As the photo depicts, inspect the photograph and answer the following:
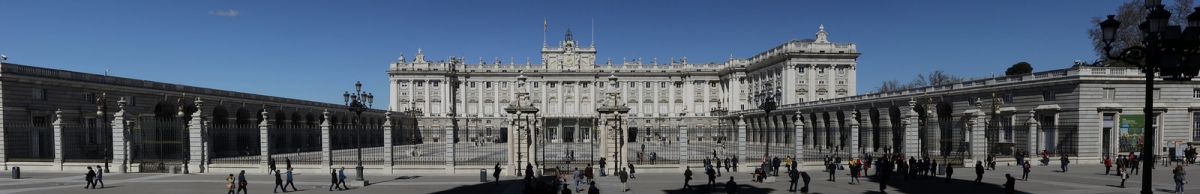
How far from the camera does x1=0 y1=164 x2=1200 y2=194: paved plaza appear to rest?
21.1 metres

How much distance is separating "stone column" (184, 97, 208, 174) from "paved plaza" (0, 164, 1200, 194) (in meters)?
1.11

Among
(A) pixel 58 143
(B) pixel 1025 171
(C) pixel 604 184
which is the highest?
(A) pixel 58 143

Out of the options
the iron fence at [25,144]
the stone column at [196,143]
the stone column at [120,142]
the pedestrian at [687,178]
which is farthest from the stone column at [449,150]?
the iron fence at [25,144]

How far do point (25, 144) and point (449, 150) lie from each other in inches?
855

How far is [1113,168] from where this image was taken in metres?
29.0

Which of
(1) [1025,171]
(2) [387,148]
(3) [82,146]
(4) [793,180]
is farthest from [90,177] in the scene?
(1) [1025,171]

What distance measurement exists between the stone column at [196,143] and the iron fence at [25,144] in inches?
298

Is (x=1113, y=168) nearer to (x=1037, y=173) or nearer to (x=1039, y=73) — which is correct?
(x=1037, y=173)

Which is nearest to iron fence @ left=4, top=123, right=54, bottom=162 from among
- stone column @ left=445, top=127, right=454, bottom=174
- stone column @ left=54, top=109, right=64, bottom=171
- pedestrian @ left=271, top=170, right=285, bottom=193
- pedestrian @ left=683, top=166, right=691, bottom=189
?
stone column @ left=54, top=109, right=64, bottom=171

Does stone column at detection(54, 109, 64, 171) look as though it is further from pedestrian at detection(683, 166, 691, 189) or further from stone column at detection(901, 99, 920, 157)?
stone column at detection(901, 99, 920, 157)

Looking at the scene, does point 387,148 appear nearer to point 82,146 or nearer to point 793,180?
point 793,180

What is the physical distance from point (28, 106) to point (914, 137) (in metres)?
42.7

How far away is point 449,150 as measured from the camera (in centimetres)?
2622

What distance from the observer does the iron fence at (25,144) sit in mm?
29703
